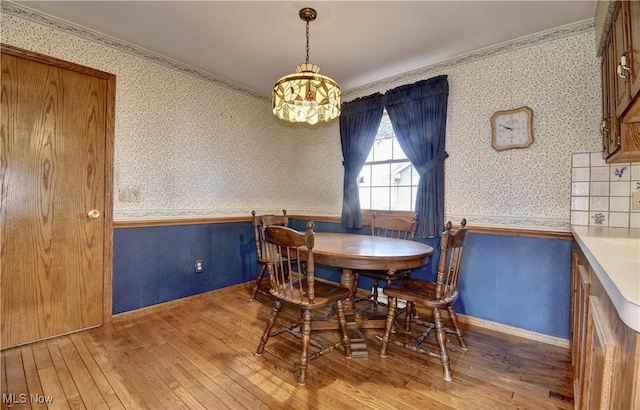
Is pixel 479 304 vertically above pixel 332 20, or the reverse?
pixel 332 20

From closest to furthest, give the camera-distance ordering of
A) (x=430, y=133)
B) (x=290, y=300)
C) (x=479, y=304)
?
(x=290, y=300), (x=479, y=304), (x=430, y=133)

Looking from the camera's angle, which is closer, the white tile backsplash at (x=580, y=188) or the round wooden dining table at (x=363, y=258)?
the round wooden dining table at (x=363, y=258)

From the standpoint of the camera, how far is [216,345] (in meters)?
2.10

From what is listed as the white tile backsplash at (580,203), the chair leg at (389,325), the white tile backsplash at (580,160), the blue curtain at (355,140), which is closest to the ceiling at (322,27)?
the blue curtain at (355,140)

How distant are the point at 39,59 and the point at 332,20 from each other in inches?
Result: 85.4

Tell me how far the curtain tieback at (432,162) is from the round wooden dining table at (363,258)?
83 centimetres

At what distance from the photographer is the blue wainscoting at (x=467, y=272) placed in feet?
7.14

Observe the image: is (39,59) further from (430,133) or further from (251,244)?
(430,133)

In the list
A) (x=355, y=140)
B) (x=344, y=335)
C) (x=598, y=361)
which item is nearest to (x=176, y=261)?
(x=344, y=335)

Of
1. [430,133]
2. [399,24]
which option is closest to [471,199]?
[430,133]

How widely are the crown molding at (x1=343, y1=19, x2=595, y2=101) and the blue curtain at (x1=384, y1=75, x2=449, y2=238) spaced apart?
15cm

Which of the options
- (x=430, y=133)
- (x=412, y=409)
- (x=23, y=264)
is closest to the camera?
(x=412, y=409)

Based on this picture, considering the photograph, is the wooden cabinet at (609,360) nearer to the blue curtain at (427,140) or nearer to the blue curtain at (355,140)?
the blue curtain at (427,140)

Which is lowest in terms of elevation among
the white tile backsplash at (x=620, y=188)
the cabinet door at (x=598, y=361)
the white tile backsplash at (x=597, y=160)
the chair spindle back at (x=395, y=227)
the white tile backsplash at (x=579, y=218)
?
the cabinet door at (x=598, y=361)
